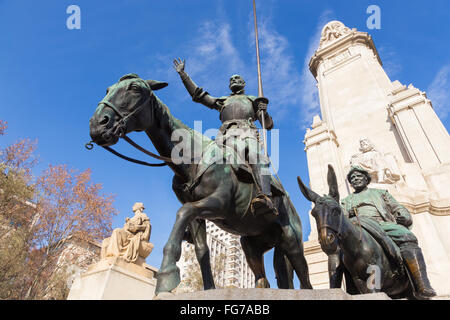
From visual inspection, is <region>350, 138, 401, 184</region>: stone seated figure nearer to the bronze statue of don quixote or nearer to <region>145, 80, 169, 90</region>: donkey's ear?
the bronze statue of don quixote

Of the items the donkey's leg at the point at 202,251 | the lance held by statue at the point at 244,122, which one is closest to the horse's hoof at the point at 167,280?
the donkey's leg at the point at 202,251

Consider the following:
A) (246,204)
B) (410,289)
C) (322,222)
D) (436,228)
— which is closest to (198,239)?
(246,204)

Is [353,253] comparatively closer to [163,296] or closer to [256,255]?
[256,255]

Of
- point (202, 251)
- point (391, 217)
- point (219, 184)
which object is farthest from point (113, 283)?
point (391, 217)

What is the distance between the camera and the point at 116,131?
3.14m

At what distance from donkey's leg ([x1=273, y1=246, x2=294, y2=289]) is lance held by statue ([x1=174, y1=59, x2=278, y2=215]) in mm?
1012

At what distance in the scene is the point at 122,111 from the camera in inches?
129

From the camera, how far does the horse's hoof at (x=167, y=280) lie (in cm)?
247

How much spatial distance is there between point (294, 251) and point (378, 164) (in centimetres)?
1106

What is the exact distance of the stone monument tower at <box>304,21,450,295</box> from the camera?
391 inches

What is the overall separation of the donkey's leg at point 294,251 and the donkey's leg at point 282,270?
18 centimetres

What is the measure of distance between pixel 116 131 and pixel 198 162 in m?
1.03

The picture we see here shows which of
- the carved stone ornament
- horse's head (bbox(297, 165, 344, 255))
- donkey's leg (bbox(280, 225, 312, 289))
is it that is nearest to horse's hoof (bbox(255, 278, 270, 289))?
donkey's leg (bbox(280, 225, 312, 289))

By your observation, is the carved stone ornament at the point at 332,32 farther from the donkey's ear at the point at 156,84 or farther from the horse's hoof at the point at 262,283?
the horse's hoof at the point at 262,283
